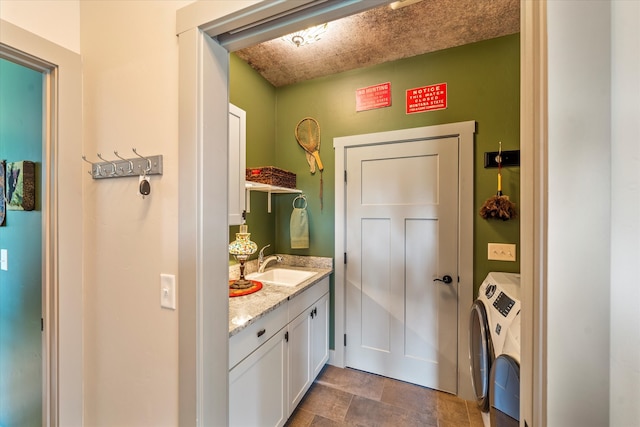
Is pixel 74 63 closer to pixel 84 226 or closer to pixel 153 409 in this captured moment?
pixel 84 226

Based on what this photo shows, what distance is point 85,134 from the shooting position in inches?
40.6

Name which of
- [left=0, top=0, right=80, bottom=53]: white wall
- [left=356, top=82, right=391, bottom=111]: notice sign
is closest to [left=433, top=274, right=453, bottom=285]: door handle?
[left=356, top=82, right=391, bottom=111]: notice sign

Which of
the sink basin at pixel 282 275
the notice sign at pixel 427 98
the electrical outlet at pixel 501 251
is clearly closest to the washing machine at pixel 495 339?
the electrical outlet at pixel 501 251

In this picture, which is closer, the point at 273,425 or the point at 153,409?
the point at 153,409

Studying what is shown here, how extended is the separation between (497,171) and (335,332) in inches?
76.1

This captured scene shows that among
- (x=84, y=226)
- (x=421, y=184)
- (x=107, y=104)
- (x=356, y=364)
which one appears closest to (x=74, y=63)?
(x=107, y=104)

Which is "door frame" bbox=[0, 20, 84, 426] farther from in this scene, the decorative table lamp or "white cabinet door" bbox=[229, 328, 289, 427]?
the decorative table lamp

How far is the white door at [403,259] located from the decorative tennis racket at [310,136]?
32 cm

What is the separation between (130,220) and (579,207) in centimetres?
125

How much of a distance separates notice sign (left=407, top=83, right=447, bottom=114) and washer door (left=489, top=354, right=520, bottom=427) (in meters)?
1.81

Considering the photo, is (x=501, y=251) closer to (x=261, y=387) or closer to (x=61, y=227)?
(x=261, y=387)

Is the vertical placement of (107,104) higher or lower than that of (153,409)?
higher

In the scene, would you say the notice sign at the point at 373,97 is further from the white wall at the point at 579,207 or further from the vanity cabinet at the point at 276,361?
the white wall at the point at 579,207

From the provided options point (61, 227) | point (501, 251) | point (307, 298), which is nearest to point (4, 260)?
point (61, 227)
